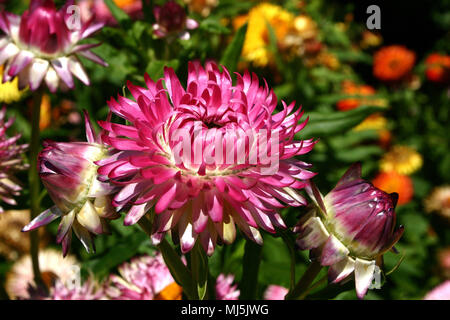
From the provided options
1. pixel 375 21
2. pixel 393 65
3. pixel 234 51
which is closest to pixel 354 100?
pixel 393 65

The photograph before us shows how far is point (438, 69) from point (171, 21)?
5.22 feet

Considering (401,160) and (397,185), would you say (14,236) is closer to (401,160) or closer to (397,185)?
(397,185)

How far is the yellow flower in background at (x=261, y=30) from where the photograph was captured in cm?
199

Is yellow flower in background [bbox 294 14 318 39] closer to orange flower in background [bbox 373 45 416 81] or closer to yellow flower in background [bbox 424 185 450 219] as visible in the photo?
orange flower in background [bbox 373 45 416 81]

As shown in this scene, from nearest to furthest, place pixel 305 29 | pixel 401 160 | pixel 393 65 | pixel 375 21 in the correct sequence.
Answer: pixel 375 21, pixel 305 29, pixel 401 160, pixel 393 65

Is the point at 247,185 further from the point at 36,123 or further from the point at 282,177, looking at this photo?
the point at 36,123

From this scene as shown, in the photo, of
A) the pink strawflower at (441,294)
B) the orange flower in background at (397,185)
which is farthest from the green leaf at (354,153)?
the pink strawflower at (441,294)

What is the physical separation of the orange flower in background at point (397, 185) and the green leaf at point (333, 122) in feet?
2.39

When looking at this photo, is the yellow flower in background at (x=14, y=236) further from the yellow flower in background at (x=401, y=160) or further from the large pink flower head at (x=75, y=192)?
the yellow flower in background at (x=401, y=160)

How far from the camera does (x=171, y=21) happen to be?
1271 millimetres

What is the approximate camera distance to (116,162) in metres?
0.71

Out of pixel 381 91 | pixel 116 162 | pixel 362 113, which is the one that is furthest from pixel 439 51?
pixel 116 162

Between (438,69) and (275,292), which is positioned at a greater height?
(438,69)

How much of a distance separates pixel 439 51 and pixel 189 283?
2.43 meters
